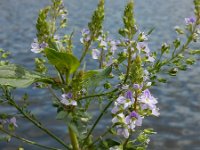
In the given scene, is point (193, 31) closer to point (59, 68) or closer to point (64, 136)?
point (59, 68)

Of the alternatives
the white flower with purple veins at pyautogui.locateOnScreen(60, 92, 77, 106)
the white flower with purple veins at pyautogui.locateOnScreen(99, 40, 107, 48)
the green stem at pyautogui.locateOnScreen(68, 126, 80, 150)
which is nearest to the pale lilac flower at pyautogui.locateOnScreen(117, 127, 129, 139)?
the white flower with purple veins at pyautogui.locateOnScreen(60, 92, 77, 106)

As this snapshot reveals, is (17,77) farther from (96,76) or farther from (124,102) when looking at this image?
(124,102)

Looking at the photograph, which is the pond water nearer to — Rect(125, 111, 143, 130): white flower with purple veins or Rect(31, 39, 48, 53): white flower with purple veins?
Rect(31, 39, 48, 53): white flower with purple veins

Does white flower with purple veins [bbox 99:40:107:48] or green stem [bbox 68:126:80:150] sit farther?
white flower with purple veins [bbox 99:40:107:48]

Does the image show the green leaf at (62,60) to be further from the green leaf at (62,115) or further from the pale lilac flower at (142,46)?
the pale lilac flower at (142,46)

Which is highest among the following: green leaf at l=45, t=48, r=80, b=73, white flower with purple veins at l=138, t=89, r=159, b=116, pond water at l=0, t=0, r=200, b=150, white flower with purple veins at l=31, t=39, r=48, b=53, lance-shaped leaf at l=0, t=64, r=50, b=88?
white flower with purple veins at l=31, t=39, r=48, b=53

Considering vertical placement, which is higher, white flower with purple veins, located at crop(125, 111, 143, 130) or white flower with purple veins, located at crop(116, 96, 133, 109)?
white flower with purple veins, located at crop(116, 96, 133, 109)

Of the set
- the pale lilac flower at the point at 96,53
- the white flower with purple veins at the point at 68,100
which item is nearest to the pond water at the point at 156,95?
the pale lilac flower at the point at 96,53
